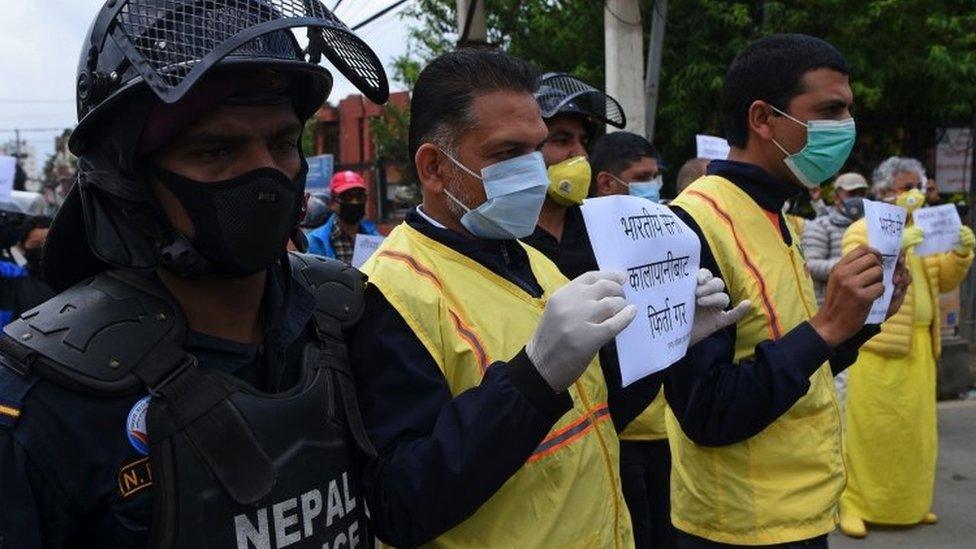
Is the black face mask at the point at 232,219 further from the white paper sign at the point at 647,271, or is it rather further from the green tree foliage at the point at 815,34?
the green tree foliage at the point at 815,34

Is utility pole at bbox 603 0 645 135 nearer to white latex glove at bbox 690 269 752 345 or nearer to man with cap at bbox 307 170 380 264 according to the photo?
man with cap at bbox 307 170 380 264

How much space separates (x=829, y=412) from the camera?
2381 mm

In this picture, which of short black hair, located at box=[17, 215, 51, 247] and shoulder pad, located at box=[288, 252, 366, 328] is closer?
shoulder pad, located at box=[288, 252, 366, 328]

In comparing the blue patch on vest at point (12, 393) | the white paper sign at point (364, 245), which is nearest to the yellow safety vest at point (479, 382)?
the blue patch on vest at point (12, 393)

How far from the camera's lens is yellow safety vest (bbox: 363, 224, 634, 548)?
1619 millimetres

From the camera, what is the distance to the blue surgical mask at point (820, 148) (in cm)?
254

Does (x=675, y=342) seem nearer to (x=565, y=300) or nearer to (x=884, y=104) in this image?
(x=565, y=300)

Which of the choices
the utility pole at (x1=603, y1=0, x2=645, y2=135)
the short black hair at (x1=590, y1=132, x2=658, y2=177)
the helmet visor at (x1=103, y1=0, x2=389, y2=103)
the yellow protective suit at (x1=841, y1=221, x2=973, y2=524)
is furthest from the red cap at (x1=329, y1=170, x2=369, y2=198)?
the helmet visor at (x1=103, y1=0, x2=389, y2=103)

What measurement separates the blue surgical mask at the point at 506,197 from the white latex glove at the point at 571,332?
15.2 inches

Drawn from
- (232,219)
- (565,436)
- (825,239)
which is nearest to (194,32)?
(232,219)

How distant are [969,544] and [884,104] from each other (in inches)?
277

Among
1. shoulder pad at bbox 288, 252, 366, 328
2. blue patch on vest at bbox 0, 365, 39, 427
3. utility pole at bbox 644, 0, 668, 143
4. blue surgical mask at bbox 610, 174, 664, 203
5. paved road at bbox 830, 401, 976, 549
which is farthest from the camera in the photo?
utility pole at bbox 644, 0, 668, 143

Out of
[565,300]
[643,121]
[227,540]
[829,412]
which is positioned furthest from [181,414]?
[643,121]

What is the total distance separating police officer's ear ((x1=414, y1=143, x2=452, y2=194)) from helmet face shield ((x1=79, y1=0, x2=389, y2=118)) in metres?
0.57
